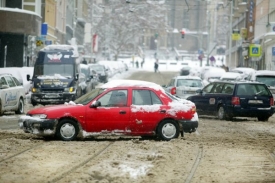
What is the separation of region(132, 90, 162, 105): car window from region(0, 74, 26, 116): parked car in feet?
33.1

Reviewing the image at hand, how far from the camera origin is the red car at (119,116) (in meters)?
18.3

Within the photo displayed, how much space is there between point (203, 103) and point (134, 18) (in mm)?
85815

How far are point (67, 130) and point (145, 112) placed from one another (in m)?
1.83

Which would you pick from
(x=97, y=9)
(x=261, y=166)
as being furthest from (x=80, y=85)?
(x=97, y=9)

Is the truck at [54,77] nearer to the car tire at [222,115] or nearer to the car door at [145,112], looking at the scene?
the car tire at [222,115]

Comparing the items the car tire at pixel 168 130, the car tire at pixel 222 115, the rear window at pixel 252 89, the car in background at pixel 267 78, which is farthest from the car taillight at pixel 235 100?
the car tire at pixel 168 130

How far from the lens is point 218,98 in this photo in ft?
96.1

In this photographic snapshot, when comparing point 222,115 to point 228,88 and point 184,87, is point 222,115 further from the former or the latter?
point 184,87

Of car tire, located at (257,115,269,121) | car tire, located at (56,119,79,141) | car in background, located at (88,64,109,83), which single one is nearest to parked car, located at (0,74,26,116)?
car tire, located at (257,115,269,121)

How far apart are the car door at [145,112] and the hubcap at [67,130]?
1.36 meters

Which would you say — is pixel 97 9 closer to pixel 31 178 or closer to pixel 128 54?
pixel 128 54

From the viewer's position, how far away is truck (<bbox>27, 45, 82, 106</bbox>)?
34938 mm

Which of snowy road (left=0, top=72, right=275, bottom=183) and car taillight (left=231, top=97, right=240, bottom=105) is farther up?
car taillight (left=231, top=97, right=240, bottom=105)

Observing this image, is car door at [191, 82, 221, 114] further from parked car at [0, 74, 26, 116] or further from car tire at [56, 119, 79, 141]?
car tire at [56, 119, 79, 141]
